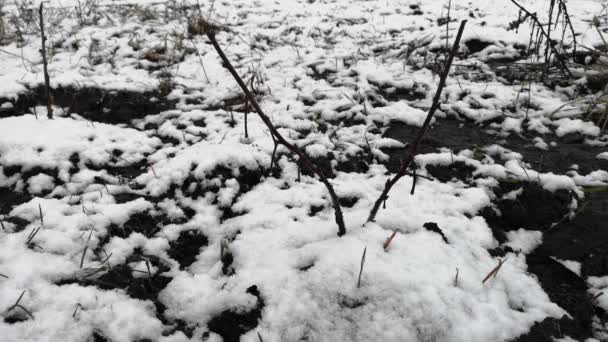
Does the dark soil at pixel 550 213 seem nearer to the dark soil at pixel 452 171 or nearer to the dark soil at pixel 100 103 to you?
the dark soil at pixel 452 171

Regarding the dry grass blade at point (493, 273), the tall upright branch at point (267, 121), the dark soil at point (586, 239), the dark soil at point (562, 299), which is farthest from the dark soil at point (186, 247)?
the dark soil at point (586, 239)

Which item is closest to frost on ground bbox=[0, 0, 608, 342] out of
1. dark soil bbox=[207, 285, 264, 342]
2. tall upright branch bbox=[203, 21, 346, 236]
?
dark soil bbox=[207, 285, 264, 342]

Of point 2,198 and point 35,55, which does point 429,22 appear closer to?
point 35,55

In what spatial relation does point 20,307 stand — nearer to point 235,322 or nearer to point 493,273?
point 235,322

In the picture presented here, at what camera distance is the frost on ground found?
4.41ft

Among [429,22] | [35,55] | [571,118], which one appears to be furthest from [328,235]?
[429,22]

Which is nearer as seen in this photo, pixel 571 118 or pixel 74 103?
pixel 571 118

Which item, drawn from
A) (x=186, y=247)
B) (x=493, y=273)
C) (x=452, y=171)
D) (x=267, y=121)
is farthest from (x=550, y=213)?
(x=186, y=247)

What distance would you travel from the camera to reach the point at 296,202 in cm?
195

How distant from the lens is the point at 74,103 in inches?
112

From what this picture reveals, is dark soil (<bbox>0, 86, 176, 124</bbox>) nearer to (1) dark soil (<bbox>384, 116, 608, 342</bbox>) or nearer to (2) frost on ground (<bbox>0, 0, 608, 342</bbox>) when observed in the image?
(2) frost on ground (<bbox>0, 0, 608, 342</bbox>)

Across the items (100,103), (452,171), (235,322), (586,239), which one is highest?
(100,103)

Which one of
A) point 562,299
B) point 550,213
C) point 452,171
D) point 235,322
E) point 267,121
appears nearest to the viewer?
point 267,121

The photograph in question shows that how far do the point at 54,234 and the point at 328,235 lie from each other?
48.6 inches
